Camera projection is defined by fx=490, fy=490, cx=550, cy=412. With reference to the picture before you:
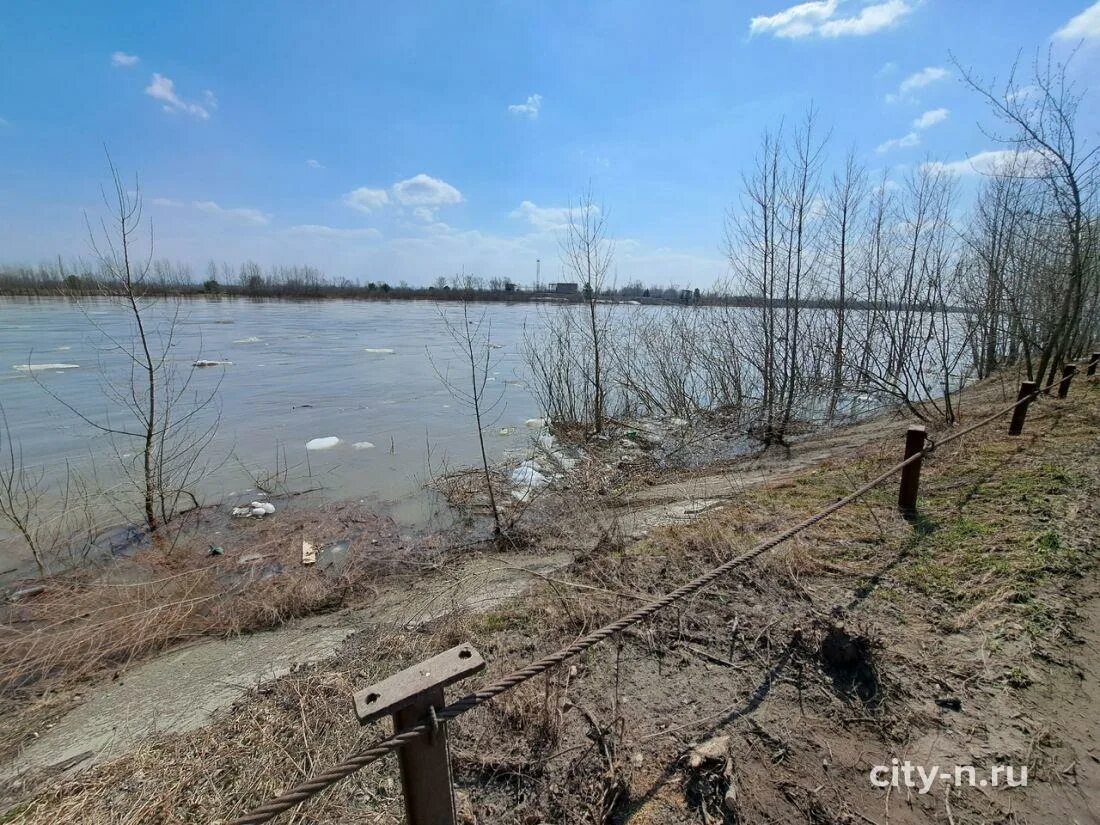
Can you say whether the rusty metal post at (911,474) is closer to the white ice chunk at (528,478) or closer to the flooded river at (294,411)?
the white ice chunk at (528,478)

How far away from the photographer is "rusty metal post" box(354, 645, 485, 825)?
1236mm

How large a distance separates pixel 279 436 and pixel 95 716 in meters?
8.05

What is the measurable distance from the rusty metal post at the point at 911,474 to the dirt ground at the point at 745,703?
27 centimetres

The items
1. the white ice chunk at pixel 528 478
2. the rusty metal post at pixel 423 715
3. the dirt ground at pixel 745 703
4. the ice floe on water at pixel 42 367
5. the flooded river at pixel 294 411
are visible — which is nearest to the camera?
the rusty metal post at pixel 423 715

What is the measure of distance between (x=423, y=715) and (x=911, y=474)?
179 inches

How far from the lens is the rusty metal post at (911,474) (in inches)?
163

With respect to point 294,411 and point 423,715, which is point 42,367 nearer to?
point 294,411

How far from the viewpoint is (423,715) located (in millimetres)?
1301

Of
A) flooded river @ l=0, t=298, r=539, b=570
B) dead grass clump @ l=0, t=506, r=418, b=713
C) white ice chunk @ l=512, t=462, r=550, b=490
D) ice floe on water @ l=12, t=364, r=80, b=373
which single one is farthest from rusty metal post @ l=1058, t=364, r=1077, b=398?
ice floe on water @ l=12, t=364, r=80, b=373

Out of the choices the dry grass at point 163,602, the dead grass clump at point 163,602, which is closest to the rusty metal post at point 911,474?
the dry grass at point 163,602

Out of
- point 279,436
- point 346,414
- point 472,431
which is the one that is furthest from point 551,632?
point 346,414

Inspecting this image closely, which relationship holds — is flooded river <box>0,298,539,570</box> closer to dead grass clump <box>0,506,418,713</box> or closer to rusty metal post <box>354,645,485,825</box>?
dead grass clump <box>0,506,418,713</box>

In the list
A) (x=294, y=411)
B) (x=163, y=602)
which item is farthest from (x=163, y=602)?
(x=294, y=411)

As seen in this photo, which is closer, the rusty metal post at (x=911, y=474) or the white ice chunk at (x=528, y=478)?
the rusty metal post at (x=911, y=474)
